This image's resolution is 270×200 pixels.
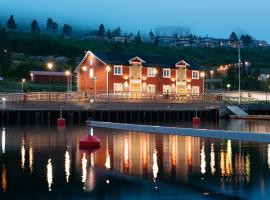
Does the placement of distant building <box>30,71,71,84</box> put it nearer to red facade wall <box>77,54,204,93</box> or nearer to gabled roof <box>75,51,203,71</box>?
red facade wall <box>77,54,204,93</box>

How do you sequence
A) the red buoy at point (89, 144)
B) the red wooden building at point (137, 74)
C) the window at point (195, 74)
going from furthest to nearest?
the window at point (195, 74) → the red wooden building at point (137, 74) → the red buoy at point (89, 144)

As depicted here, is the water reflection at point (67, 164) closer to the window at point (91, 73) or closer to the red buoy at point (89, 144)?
the red buoy at point (89, 144)

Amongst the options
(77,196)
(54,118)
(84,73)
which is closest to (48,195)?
(77,196)

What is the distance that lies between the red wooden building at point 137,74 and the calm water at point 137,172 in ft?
149

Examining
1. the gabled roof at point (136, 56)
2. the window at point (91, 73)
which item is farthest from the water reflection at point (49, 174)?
the window at point (91, 73)

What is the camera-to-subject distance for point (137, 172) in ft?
49.6

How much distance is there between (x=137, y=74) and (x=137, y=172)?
59028 millimetres

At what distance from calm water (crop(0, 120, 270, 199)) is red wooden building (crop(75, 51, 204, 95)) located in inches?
1789

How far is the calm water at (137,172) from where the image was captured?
1187 centimetres

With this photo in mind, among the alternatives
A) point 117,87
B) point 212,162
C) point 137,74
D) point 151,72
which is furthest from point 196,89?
point 212,162

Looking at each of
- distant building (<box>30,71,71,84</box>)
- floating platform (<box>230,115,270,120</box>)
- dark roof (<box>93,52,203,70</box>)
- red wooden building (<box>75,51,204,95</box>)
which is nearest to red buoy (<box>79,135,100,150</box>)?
floating platform (<box>230,115,270,120</box>)

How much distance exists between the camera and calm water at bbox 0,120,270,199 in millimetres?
11867

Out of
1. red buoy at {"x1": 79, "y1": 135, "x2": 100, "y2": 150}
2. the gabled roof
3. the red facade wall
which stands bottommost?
red buoy at {"x1": 79, "y1": 135, "x2": 100, "y2": 150}

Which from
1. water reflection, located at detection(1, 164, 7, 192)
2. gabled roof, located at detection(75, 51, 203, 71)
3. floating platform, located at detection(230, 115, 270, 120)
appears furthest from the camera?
gabled roof, located at detection(75, 51, 203, 71)
